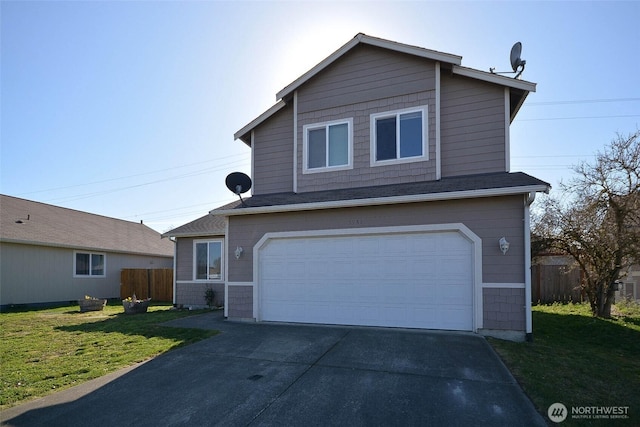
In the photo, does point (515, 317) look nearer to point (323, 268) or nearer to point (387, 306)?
point (387, 306)

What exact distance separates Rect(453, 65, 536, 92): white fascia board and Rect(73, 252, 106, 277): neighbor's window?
60.2ft

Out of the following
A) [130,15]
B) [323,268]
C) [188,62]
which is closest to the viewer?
[323,268]

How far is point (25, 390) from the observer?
16.6 feet

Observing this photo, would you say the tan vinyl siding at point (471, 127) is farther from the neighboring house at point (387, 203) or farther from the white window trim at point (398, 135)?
the white window trim at point (398, 135)

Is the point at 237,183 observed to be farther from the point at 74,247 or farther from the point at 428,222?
the point at 74,247

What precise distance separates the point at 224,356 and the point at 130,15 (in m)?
9.25

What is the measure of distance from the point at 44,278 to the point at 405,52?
17.4m

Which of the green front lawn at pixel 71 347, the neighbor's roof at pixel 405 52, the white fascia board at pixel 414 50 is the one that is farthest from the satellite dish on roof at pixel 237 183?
the white fascia board at pixel 414 50

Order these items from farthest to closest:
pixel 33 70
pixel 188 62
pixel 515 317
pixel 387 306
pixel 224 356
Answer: pixel 188 62
pixel 33 70
pixel 387 306
pixel 515 317
pixel 224 356

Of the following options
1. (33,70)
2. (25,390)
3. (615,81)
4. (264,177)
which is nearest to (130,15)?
(33,70)

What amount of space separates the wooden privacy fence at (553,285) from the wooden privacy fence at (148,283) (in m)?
16.2

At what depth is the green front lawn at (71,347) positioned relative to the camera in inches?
213

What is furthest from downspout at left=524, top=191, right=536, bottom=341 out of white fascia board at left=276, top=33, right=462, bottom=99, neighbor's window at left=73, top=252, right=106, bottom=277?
neighbor's window at left=73, top=252, right=106, bottom=277

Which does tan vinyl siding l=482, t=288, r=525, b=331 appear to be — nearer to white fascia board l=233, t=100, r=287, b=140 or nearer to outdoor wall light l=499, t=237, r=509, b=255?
outdoor wall light l=499, t=237, r=509, b=255
